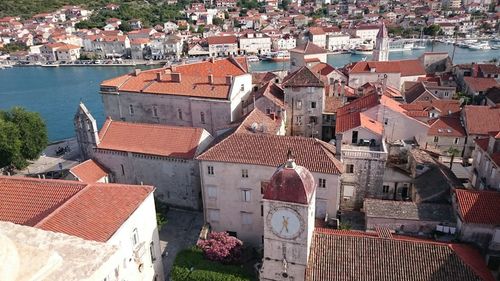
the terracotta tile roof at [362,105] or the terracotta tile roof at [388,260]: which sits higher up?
the terracotta tile roof at [362,105]

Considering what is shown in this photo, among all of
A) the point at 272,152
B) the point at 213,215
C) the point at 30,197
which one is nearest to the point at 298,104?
the point at 272,152

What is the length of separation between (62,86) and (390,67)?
82.8 metres

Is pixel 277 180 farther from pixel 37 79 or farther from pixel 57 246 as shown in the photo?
pixel 37 79

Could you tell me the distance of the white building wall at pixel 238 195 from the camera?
96.7ft

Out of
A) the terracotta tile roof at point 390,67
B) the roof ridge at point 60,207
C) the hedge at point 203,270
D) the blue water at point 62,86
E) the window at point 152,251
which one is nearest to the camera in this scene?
the roof ridge at point 60,207

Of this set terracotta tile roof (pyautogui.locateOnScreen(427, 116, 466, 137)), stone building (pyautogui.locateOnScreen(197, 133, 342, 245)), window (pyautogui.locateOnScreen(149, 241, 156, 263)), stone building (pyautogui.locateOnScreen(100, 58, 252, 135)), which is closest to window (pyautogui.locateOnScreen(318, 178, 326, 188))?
stone building (pyautogui.locateOnScreen(197, 133, 342, 245))

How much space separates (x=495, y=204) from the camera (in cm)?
2627

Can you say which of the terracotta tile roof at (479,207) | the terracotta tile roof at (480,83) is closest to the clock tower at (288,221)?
the terracotta tile roof at (479,207)

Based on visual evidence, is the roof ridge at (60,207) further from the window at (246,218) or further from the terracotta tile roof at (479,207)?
the terracotta tile roof at (479,207)

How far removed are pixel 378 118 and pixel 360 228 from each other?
13.8 meters

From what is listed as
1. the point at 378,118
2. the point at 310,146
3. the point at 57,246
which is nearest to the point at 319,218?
the point at 310,146

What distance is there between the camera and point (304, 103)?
4397 centimetres

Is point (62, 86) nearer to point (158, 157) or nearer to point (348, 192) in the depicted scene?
point (158, 157)

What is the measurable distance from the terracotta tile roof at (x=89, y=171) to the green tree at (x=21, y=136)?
50.1ft
